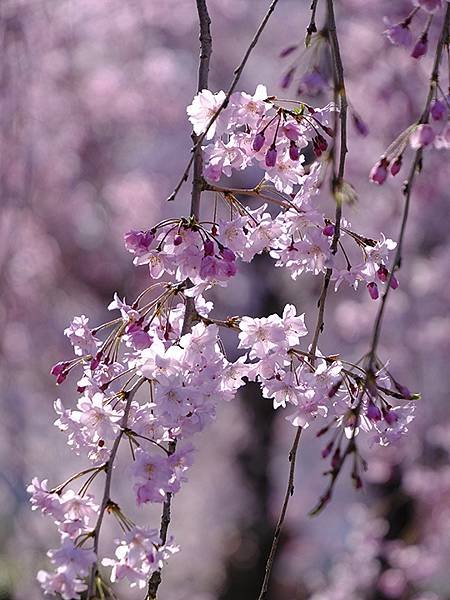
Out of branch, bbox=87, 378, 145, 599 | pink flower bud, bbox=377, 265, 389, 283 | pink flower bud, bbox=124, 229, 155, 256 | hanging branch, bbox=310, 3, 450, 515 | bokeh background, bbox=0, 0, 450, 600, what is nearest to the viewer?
hanging branch, bbox=310, 3, 450, 515

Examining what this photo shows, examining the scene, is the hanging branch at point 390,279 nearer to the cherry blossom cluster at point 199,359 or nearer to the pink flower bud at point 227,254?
the cherry blossom cluster at point 199,359

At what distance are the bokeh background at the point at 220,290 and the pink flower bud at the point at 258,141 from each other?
7.26 ft

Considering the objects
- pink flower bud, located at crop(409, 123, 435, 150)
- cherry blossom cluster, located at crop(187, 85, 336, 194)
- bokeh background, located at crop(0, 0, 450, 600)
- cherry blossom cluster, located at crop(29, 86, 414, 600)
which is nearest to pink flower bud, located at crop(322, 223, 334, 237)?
cherry blossom cluster, located at crop(29, 86, 414, 600)

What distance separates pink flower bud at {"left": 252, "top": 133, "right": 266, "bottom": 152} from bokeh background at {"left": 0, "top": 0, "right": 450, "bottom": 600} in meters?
2.21

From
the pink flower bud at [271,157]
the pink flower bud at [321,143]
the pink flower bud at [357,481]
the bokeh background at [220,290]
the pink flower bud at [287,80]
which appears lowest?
the pink flower bud at [357,481]

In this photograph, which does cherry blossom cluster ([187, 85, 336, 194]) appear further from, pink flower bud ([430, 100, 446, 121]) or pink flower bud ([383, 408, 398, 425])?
pink flower bud ([383, 408, 398, 425])

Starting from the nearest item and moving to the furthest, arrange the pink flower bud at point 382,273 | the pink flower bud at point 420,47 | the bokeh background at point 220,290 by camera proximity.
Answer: the pink flower bud at point 420,47 < the pink flower bud at point 382,273 < the bokeh background at point 220,290

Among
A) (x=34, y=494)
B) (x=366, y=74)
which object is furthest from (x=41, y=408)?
(x=34, y=494)

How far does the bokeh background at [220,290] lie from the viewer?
5.12 meters

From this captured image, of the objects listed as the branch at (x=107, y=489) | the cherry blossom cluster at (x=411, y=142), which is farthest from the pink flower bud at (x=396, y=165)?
the branch at (x=107, y=489)

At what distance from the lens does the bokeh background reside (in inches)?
202

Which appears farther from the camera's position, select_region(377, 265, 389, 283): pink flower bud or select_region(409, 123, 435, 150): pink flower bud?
select_region(377, 265, 389, 283): pink flower bud

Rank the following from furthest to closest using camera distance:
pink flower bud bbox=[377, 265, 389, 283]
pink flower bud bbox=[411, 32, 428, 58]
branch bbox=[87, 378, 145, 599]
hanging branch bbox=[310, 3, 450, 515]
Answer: pink flower bud bbox=[377, 265, 389, 283] < pink flower bud bbox=[411, 32, 428, 58] < branch bbox=[87, 378, 145, 599] < hanging branch bbox=[310, 3, 450, 515]

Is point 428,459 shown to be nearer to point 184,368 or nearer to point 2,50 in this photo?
point 2,50
